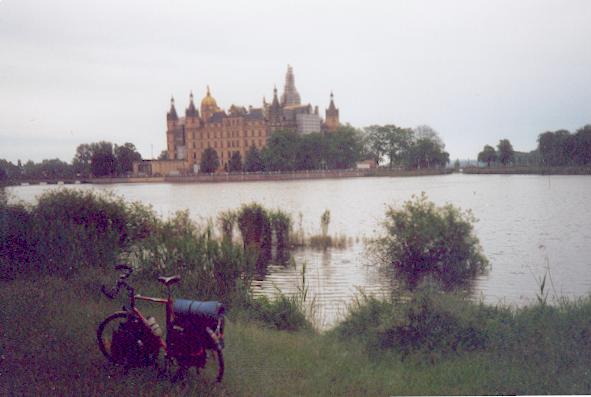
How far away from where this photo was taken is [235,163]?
8.42m

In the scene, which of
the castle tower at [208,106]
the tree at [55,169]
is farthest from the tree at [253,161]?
the tree at [55,169]

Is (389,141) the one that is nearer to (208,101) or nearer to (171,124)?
(208,101)

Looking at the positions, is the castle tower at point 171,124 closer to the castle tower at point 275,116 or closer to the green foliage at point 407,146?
the castle tower at point 275,116

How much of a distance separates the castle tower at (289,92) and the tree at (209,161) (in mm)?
1739

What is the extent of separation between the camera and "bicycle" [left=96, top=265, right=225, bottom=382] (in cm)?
312

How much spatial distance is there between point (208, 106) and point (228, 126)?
86.4 inches

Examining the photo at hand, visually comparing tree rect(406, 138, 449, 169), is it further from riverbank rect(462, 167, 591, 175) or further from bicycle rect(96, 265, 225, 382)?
bicycle rect(96, 265, 225, 382)

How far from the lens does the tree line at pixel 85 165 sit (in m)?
6.15

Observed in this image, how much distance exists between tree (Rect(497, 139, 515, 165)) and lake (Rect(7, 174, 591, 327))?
30 centimetres

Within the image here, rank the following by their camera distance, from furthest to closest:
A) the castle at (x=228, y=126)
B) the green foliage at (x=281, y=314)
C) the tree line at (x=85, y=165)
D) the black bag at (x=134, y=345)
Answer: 1. the castle at (x=228, y=126)
2. the tree line at (x=85, y=165)
3. the green foliage at (x=281, y=314)
4. the black bag at (x=134, y=345)

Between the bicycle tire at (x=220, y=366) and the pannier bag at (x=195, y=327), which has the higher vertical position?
the pannier bag at (x=195, y=327)

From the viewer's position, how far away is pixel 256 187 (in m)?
8.44

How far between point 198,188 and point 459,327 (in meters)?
5.39

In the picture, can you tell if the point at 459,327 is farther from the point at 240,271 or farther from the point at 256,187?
the point at 256,187
